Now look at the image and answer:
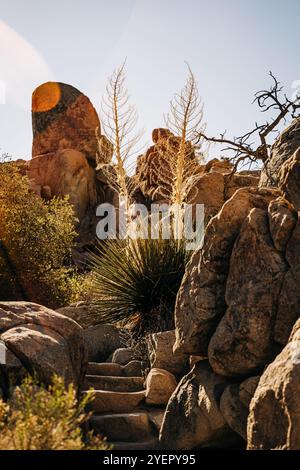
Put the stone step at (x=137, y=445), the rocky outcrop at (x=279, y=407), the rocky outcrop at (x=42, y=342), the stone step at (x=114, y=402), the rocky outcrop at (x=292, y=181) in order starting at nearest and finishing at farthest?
the rocky outcrop at (x=279, y=407)
the rocky outcrop at (x=292, y=181)
the stone step at (x=137, y=445)
the rocky outcrop at (x=42, y=342)
the stone step at (x=114, y=402)

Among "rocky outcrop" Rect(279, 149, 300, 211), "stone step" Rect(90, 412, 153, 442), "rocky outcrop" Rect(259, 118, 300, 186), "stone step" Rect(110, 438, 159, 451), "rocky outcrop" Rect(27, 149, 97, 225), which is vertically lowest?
"stone step" Rect(110, 438, 159, 451)

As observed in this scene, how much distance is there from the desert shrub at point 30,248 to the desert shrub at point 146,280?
4.40 metres

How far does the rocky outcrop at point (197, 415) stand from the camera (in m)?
7.18

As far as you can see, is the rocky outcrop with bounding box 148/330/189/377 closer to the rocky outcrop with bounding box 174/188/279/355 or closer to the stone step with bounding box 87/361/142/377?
the stone step with bounding box 87/361/142/377

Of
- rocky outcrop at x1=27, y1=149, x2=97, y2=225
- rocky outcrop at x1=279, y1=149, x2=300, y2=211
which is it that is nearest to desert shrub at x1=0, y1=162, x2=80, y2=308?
rocky outcrop at x1=279, y1=149, x2=300, y2=211

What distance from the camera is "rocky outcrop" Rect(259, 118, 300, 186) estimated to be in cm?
871

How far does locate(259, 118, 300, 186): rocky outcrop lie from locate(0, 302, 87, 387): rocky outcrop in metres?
3.51

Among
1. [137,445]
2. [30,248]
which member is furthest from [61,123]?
[137,445]

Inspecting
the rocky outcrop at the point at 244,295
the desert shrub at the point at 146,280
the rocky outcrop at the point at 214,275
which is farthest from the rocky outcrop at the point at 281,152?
the desert shrub at the point at 146,280

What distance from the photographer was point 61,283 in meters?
17.0

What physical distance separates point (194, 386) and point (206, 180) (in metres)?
9.24

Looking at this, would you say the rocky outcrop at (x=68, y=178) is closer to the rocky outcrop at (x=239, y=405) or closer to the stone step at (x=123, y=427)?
the stone step at (x=123, y=427)

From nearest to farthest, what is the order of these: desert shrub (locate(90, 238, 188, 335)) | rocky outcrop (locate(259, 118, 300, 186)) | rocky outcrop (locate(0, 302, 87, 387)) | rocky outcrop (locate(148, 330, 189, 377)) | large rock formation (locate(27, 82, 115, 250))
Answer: rocky outcrop (locate(0, 302, 87, 387)), rocky outcrop (locate(259, 118, 300, 186)), rocky outcrop (locate(148, 330, 189, 377)), desert shrub (locate(90, 238, 188, 335)), large rock formation (locate(27, 82, 115, 250))

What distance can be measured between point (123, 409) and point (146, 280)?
2.84 metres
